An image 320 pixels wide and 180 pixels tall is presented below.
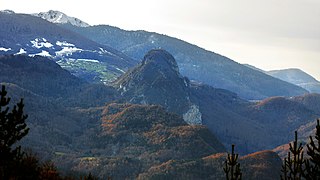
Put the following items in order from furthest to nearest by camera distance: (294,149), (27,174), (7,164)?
(27,174) → (7,164) → (294,149)

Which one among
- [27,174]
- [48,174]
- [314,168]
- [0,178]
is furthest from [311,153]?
[48,174]

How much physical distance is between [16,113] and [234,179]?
87.4ft

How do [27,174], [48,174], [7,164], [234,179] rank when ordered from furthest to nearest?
[48,174] < [27,174] < [7,164] < [234,179]

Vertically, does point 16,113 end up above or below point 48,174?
above

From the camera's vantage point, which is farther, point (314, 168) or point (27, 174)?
point (27, 174)

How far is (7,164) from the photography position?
5591 centimetres

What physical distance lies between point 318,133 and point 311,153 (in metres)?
2.61

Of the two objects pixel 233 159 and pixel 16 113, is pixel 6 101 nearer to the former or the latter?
pixel 16 113

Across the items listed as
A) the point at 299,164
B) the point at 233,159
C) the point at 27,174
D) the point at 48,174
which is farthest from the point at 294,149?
the point at 48,174

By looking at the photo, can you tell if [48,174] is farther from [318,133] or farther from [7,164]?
[318,133]

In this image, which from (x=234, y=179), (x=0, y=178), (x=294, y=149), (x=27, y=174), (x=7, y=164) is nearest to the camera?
(x=234, y=179)

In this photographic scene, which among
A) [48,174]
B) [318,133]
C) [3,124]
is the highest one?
[318,133]

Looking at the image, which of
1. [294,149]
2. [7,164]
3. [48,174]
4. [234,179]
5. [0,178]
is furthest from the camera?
[48,174]

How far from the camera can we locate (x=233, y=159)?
147 feet
